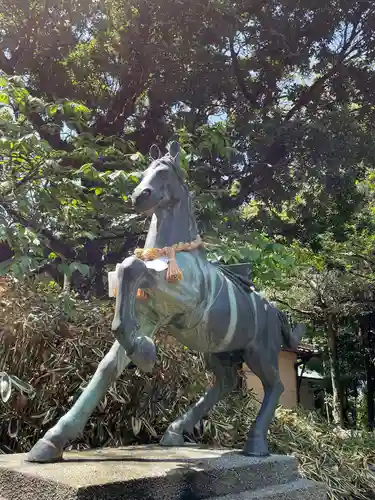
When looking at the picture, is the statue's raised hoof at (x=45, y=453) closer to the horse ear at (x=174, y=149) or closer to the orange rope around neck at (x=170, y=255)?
the orange rope around neck at (x=170, y=255)

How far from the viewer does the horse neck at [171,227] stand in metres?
3.17

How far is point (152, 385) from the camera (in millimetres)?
5168

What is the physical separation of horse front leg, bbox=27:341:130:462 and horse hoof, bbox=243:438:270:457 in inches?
39.2

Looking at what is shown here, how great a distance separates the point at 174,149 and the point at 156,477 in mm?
1903

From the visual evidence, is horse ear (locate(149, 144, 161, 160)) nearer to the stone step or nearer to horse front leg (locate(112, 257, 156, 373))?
horse front leg (locate(112, 257, 156, 373))

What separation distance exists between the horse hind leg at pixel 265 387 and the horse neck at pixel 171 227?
0.95 meters

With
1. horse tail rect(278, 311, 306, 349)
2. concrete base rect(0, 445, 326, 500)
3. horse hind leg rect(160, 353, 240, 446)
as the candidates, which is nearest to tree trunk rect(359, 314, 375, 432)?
horse tail rect(278, 311, 306, 349)

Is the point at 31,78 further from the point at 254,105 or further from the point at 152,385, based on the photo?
the point at 152,385

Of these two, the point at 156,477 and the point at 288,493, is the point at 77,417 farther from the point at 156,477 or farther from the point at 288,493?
the point at 288,493

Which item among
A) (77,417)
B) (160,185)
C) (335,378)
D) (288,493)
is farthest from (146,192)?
(335,378)

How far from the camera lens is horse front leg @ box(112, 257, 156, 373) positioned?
2676 mm

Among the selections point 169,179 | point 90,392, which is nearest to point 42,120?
point 169,179

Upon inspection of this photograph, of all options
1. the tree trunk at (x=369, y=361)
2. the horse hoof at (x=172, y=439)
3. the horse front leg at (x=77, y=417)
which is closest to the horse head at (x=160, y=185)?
the horse front leg at (x=77, y=417)

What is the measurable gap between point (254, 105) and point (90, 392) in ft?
20.9
